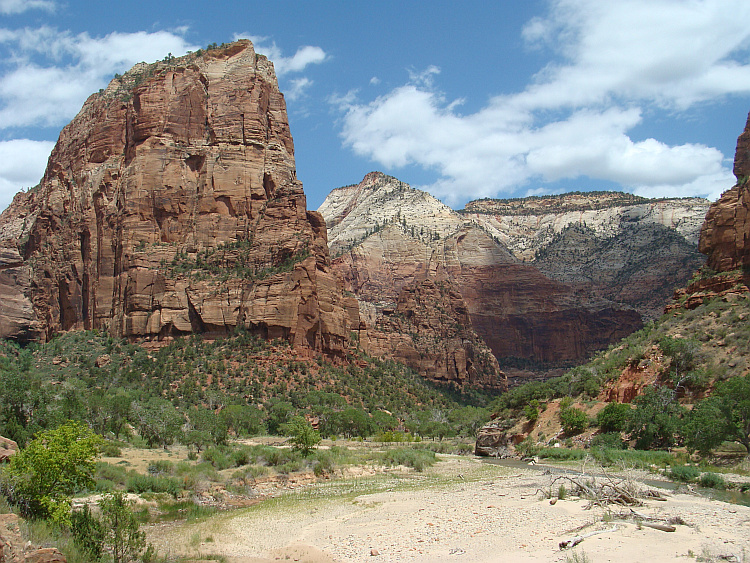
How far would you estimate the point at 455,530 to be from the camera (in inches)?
715

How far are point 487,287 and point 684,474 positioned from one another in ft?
417

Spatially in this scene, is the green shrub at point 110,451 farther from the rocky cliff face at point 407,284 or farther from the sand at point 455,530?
the rocky cliff face at point 407,284

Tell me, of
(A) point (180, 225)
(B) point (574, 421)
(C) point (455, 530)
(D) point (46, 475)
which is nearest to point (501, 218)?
(A) point (180, 225)

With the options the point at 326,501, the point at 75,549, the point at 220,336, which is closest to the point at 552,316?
the point at 220,336

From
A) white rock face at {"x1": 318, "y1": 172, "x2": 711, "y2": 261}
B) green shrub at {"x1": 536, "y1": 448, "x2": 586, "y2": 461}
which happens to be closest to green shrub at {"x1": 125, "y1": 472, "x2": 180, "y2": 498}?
green shrub at {"x1": 536, "y1": 448, "x2": 586, "y2": 461}

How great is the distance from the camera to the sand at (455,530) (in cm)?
1494

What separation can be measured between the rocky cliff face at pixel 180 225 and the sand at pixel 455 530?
44.0 m

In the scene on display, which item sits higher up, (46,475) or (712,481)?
(46,475)

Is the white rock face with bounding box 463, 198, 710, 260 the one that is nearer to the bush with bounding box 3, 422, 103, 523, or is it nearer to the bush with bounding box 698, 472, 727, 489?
the bush with bounding box 698, 472, 727, 489

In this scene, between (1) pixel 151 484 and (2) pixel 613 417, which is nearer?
(1) pixel 151 484

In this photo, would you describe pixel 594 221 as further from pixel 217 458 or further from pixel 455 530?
pixel 455 530

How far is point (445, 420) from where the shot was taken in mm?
73688

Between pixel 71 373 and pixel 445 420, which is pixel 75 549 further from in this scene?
pixel 445 420

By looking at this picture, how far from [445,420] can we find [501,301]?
8049 cm
